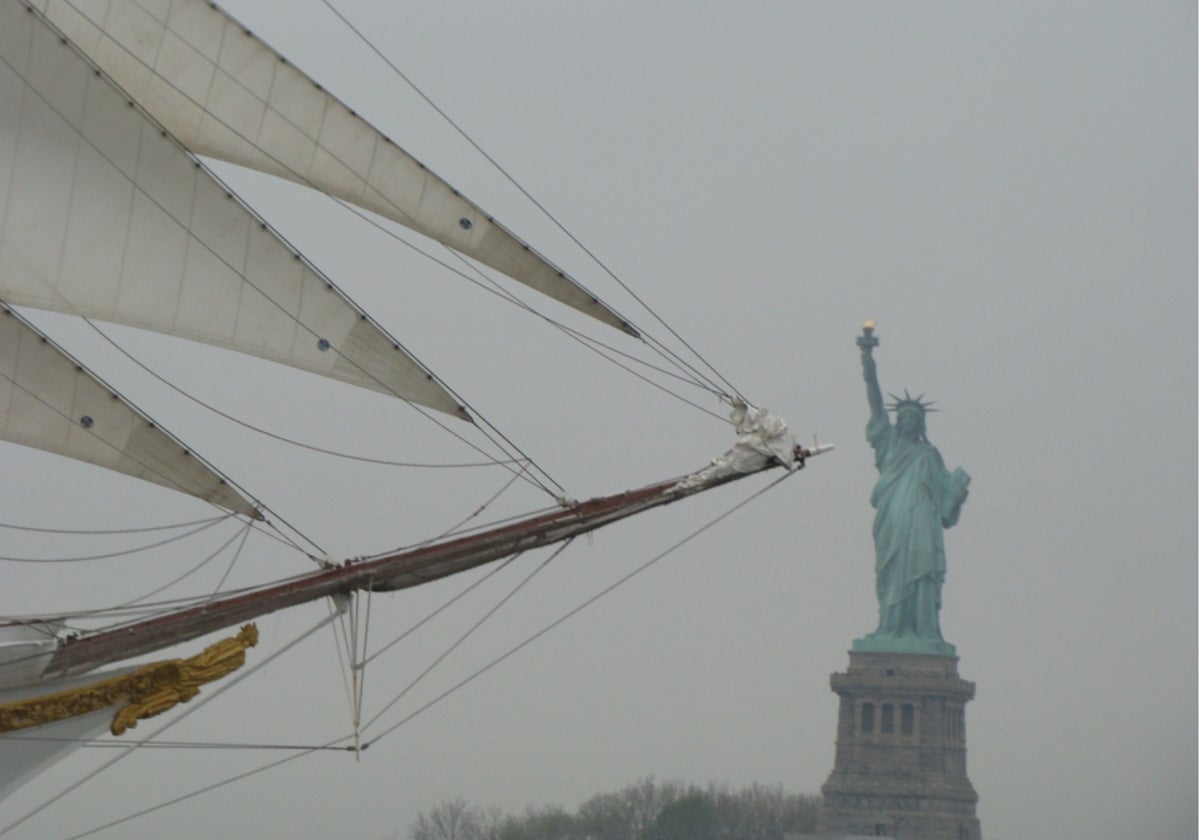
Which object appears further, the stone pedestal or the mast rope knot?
the stone pedestal

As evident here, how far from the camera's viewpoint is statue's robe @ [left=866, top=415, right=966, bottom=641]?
300 ft

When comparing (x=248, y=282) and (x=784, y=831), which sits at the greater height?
(x=784, y=831)

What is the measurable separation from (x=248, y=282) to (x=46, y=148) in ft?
8.87

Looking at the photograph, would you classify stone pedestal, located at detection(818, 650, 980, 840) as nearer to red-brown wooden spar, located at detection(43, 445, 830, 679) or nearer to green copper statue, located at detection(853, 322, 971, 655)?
green copper statue, located at detection(853, 322, 971, 655)

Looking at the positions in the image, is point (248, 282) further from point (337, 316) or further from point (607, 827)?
point (607, 827)

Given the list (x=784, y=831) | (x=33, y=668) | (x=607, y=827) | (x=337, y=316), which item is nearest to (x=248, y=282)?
(x=337, y=316)

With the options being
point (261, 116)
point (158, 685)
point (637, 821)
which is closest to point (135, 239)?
point (261, 116)

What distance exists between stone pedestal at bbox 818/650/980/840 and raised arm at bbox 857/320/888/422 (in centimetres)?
885

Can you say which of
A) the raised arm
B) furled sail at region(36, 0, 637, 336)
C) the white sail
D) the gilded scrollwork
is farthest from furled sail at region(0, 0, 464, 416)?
the raised arm

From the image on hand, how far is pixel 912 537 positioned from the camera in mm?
91812

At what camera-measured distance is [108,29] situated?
1172 inches

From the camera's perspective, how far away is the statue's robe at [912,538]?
9150 centimetres

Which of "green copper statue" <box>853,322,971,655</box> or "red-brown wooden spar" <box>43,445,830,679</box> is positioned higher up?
"green copper statue" <box>853,322,971,655</box>

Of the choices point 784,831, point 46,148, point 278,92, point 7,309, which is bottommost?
point 7,309
